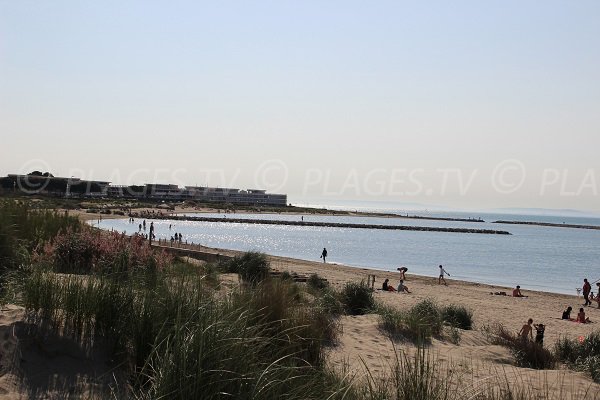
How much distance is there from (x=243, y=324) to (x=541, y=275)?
46.4 m

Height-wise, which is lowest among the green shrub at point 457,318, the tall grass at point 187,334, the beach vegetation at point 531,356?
the green shrub at point 457,318

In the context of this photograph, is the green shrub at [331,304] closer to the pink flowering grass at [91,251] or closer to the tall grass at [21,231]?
the pink flowering grass at [91,251]

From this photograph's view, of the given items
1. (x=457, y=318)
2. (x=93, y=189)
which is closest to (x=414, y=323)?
(x=457, y=318)

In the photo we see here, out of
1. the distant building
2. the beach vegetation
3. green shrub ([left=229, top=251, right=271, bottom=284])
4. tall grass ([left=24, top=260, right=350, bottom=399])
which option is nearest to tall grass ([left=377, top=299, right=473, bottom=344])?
the beach vegetation

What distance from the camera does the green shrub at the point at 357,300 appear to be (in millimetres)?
13055

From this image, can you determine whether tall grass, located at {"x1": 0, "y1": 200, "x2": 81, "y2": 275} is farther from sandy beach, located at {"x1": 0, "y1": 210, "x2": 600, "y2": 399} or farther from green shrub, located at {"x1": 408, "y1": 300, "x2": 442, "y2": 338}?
green shrub, located at {"x1": 408, "y1": 300, "x2": 442, "y2": 338}

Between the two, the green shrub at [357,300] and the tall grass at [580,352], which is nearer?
the tall grass at [580,352]

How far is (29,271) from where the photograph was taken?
7.44 metres

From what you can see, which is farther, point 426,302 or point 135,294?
point 426,302

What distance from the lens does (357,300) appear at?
1334 centimetres

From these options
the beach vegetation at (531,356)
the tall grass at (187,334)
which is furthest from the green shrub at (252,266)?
the tall grass at (187,334)

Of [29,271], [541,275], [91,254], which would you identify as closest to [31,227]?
[91,254]

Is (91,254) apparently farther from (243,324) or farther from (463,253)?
(463,253)

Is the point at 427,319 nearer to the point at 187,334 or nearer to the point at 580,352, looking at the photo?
the point at 580,352
